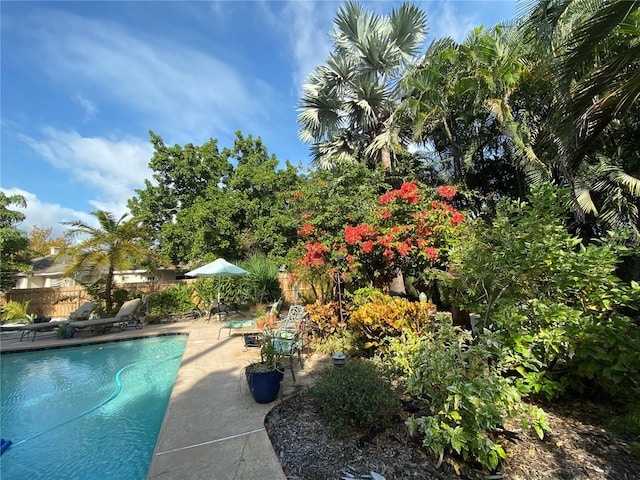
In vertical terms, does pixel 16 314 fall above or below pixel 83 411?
above

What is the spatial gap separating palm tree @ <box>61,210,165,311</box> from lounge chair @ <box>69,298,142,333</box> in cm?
133

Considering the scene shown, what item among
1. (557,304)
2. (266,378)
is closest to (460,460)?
(557,304)

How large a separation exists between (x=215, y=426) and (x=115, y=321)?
8.72 m

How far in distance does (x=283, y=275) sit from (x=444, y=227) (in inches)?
386

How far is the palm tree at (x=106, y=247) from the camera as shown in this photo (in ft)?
36.4

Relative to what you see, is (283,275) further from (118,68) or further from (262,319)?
(118,68)

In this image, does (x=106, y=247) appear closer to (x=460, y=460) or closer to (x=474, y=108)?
(x=460, y=460)

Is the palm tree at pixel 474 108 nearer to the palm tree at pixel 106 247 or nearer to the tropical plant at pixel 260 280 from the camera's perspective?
the tropical plant at pixel 260 280

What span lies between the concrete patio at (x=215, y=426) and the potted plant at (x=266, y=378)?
120 mm

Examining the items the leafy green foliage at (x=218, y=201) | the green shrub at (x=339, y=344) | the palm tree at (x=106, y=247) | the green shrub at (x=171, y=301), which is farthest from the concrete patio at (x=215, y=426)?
the leafy green foliage at (x=218, y=201)

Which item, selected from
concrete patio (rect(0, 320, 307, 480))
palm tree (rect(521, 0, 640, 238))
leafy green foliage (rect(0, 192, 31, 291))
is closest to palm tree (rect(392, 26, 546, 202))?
palm tree (rect(521, 0, 640, 238))

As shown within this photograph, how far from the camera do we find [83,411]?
15.1 feet

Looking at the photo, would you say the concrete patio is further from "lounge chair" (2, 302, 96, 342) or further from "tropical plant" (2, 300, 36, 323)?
"tropical plant" (2, 300, 36, 323)

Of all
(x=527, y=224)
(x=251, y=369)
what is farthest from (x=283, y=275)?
(x=527, y=224)
